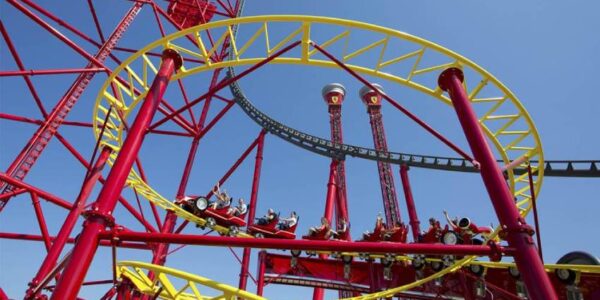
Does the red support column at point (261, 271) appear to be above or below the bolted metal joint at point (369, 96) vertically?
below

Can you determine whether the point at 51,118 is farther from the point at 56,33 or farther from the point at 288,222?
the point at 288,222

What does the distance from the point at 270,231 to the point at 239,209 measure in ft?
3.07

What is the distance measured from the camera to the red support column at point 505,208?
3908 millimetres

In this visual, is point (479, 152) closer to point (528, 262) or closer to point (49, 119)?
point (528, 262)

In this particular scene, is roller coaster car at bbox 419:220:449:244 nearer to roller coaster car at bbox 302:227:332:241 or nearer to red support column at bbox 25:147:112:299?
roller coaster car at bbox 302:227:332:241

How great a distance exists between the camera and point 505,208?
4.43 metres

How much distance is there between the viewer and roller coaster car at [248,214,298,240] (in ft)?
33.2

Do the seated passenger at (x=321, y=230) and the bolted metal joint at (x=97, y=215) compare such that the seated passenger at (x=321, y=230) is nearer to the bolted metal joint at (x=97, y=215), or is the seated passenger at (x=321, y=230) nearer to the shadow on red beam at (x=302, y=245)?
the shadow on red beam at (x=302, y=245)

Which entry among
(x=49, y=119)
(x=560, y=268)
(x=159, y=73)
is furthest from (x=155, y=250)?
(x=560, y=268)

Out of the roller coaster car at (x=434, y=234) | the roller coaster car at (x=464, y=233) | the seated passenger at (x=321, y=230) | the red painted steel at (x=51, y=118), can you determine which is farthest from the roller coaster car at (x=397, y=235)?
the red painted steel at (x=51, y=118)

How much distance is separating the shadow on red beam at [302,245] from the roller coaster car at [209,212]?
18.0 ft

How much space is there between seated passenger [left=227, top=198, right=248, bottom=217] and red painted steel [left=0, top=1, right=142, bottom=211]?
4.16 m

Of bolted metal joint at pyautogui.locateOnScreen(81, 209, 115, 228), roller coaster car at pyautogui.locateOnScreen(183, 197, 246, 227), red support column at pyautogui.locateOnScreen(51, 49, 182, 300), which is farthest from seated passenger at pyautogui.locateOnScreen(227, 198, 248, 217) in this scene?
bolted metal joint at pyautogui.locateOnScreen(81, 209, 115, 228)

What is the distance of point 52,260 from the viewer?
22.4ft
